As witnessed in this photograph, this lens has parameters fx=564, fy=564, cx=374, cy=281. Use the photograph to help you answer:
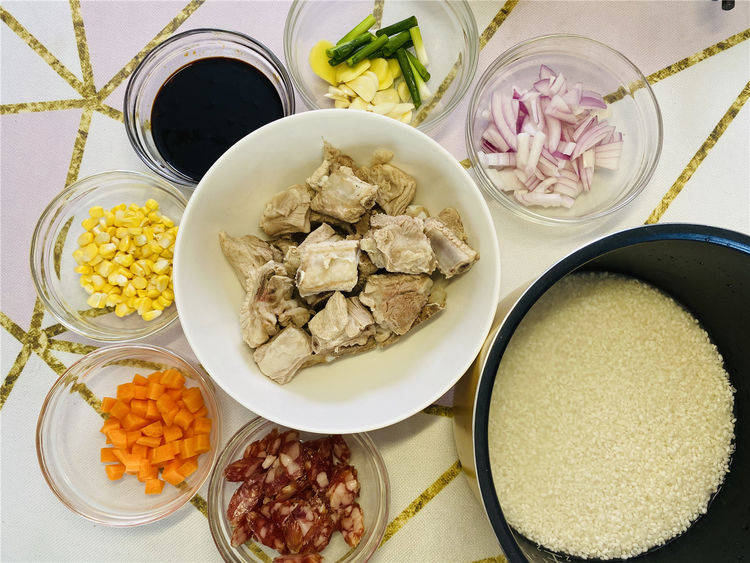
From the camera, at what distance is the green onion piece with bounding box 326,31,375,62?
1749mm

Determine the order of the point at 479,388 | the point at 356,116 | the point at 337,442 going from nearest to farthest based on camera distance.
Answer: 1. the point at 479,388
2. the point at 356,116
3. the point at 337,442

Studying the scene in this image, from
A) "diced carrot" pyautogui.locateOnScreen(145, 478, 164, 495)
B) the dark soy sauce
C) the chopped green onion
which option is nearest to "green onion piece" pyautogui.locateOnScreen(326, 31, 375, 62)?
the chopped green onion

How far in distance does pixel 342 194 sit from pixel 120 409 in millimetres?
995

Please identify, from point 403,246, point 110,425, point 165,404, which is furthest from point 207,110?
point 110,425

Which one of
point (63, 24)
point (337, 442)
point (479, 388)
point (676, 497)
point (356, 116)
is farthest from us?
point (63, 24)

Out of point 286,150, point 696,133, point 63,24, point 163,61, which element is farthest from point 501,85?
point 63,24

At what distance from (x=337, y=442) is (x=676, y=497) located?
1018 millimetres

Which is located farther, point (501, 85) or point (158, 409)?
point (501, 85)

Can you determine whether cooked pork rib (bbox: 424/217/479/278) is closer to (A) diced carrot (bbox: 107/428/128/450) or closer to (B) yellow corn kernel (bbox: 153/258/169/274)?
(B) yellow corn kernel (bbox: 153/258/169/274)

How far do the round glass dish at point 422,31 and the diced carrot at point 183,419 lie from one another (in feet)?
3.52

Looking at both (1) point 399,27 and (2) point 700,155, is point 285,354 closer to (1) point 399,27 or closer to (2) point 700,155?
(1) point 399,27

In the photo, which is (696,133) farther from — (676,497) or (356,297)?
(356,297)

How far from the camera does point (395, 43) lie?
5.89 ft

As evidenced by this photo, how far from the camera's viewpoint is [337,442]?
178cm
